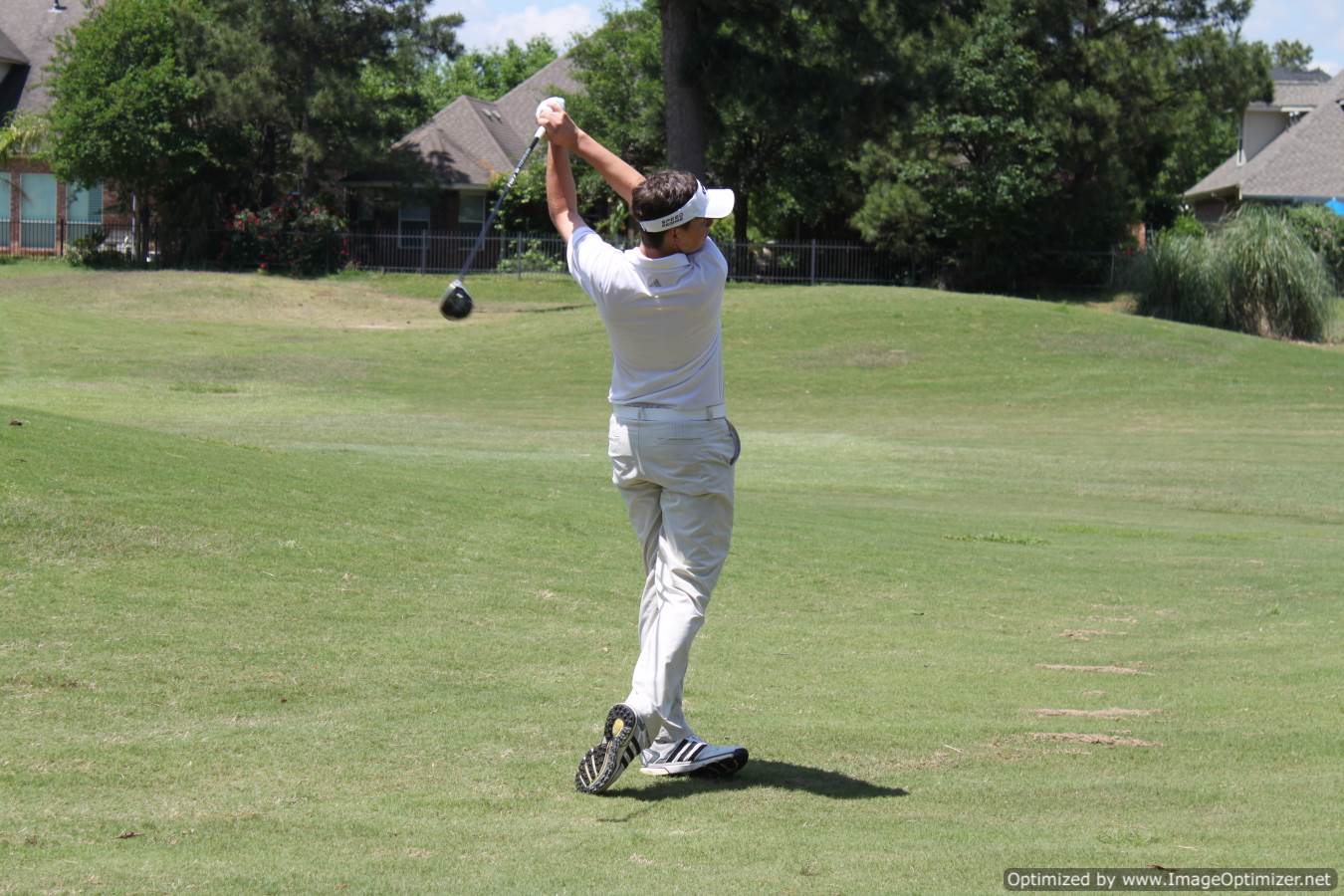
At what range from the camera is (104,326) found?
35156mm

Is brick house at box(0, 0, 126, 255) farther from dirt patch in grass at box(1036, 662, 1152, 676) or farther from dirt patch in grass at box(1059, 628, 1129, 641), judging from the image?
dirt patch in grass at box(1036, 662, 1152, 676)

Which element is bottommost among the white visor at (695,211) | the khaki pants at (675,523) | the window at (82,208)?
the khaki pants at (675,523)

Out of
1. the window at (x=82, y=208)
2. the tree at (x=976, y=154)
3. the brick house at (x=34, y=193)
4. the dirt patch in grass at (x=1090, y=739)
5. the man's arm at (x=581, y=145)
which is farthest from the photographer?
the window at (x=82, y=208)

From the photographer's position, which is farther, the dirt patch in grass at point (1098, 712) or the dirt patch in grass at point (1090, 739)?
the dirt patch in grass at point (1098, 712)

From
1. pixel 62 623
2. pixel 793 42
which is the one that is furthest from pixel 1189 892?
pixel 793 42

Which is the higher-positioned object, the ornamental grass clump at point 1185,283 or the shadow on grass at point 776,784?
the ornamental grass clump at point 1185,283

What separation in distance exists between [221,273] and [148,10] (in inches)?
389

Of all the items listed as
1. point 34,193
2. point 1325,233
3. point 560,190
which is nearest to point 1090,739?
point 560,190

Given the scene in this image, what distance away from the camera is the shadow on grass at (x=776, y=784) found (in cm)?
596

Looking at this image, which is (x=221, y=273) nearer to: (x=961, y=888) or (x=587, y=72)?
(x=587, y=72)

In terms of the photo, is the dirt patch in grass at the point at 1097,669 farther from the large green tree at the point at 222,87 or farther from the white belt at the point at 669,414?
the large green tree at the point at 222,87

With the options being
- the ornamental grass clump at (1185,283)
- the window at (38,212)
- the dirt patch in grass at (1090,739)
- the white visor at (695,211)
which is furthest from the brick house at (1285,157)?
the white visor at (695,211)

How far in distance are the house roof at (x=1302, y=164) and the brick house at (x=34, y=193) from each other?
132ft

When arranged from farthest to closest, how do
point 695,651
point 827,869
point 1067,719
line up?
point 695,651, point 1067,719, point 827,869
